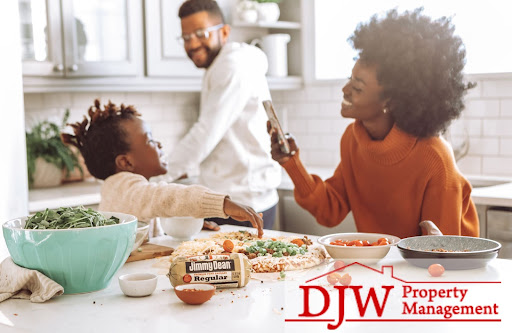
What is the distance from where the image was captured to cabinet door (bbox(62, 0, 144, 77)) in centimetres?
338

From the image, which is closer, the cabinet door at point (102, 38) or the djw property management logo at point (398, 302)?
the djw property management logo at point (398, 302)

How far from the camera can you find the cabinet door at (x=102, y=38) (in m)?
3.38

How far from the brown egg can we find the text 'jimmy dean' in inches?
2.9

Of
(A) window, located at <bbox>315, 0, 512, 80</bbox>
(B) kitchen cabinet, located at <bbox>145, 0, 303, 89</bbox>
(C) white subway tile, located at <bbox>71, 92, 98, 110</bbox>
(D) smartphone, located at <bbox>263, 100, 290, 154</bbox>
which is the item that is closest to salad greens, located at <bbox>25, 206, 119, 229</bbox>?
(D) smartphone, located at <bbox>263, 100, 290, 154</bbox>

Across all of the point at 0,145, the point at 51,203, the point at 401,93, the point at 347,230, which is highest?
the point at 401,93

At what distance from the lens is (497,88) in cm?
354

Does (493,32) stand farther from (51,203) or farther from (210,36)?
(51,203)

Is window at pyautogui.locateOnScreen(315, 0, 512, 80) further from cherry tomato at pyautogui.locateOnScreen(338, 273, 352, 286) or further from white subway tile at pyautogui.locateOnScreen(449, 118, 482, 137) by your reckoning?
cherry tomato at pyautogui.locateOnScreen(338, 273, 352, 286)

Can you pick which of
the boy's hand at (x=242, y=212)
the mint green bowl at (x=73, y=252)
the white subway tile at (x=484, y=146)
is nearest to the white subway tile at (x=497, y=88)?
the white subway tile at (x=484, y=146)

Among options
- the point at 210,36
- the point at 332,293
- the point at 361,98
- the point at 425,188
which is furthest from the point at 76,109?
the point at 332,293

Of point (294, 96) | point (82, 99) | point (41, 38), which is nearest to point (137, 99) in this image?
point (82, 99)

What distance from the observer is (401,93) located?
223 cm

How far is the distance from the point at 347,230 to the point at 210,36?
50.1 inches

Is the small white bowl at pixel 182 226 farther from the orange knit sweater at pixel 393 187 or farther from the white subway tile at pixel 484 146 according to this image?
the white subway tile at pixel 484 146
